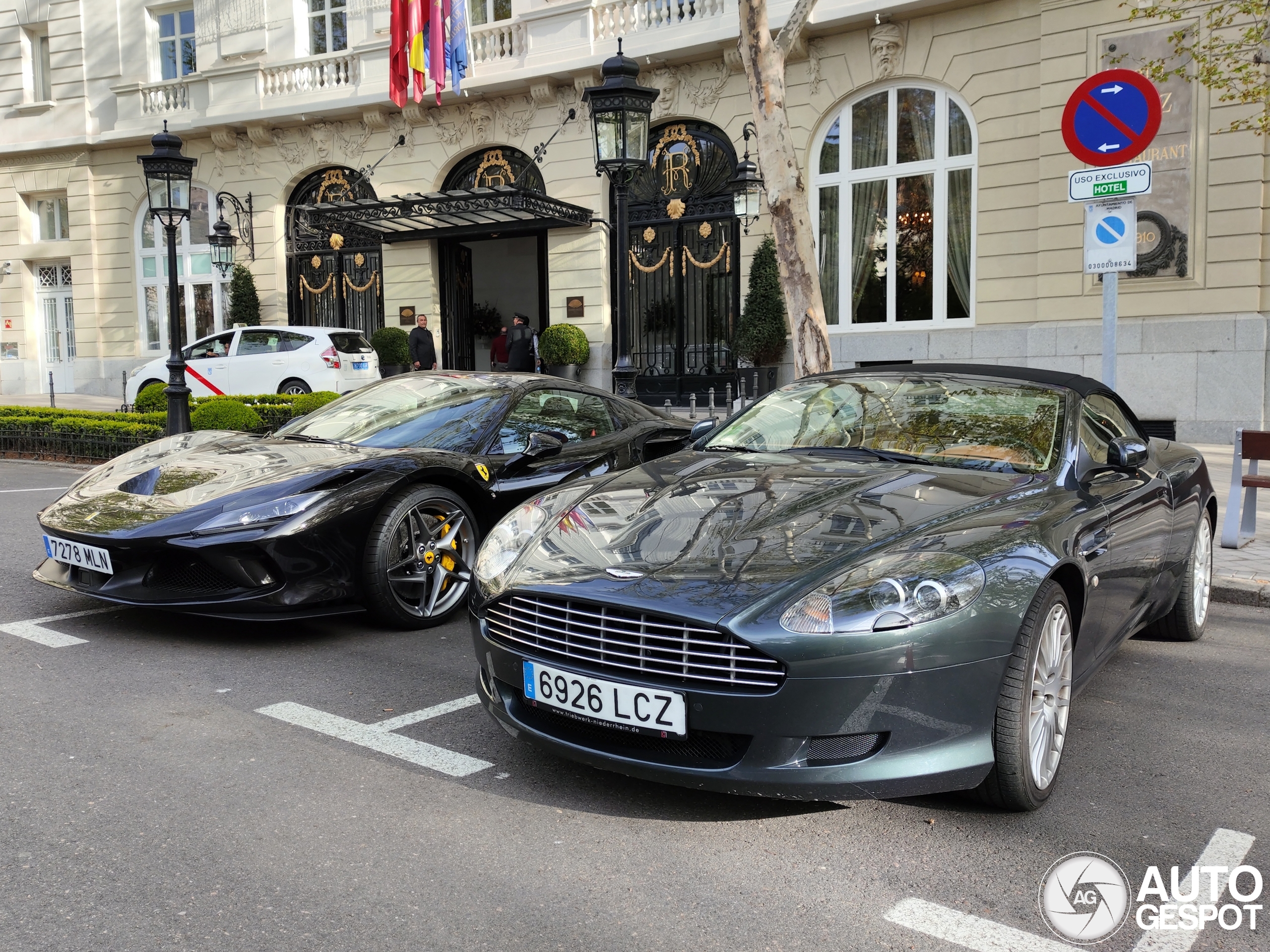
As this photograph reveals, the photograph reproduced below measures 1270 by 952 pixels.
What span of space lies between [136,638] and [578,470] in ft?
8.14

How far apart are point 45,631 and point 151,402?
10.7 m

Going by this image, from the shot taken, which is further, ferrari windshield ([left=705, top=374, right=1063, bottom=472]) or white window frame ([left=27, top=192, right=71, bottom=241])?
white window frame ([left=27, top=192, right=71, bottom=241])

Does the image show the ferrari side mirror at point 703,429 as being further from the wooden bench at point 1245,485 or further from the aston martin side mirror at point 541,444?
the wooden bench at point 1245,485

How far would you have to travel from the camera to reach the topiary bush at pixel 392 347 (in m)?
21.9

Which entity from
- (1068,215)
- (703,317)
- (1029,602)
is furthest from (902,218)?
(1029,602)

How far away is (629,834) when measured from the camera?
9.82 ft

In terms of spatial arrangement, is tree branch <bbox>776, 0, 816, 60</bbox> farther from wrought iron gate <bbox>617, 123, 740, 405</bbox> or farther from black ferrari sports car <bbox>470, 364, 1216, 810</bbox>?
A: wrought iron gate <bbox>617, 123, 740, 405</bbox>

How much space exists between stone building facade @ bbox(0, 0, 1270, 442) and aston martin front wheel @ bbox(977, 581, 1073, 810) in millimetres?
10006

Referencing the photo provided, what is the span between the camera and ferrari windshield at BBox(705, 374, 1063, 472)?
405 centimetres

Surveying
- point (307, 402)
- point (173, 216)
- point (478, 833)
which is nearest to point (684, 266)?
point (307, 402)

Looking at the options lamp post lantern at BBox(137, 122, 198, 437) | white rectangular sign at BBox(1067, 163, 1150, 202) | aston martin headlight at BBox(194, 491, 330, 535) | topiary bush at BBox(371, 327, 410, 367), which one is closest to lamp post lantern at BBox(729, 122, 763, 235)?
topiary bush at BBox(371, 327, 410, 367)

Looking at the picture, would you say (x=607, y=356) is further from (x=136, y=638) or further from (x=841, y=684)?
(x=841, y=684)

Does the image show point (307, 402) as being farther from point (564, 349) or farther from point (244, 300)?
point (244, 300)

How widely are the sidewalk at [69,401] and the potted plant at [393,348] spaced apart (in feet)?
19.6
